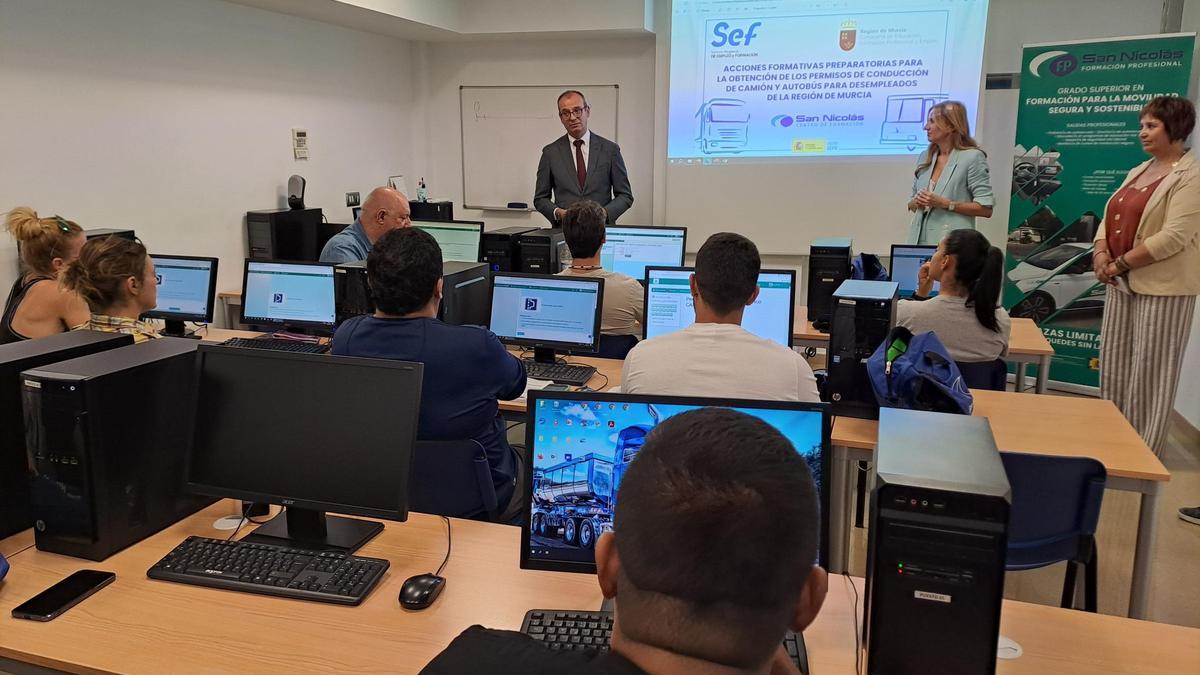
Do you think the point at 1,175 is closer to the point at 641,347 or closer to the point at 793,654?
the point at 641,347

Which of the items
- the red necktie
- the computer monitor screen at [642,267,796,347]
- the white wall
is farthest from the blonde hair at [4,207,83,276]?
the red necktie

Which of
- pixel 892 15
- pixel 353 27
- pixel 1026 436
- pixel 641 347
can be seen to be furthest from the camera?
pixel 353 27

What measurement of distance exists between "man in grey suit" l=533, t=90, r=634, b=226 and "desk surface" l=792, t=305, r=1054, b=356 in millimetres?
1886

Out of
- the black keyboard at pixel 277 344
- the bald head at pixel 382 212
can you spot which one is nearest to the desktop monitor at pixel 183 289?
the black keyboard at pixel 277 344

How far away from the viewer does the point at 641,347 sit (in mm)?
2232

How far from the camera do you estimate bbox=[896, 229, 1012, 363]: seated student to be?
2953 mm

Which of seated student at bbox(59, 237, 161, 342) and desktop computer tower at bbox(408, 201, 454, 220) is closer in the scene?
seated student at bbox(59, 237, 161, 342)

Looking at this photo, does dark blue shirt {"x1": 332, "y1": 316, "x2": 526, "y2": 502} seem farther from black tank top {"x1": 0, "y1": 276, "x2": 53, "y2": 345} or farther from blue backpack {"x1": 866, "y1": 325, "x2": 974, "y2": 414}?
black tank top {"x1": 0, "y1": 276, "x2": 53, "y2": 345}

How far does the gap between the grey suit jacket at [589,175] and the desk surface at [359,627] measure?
4.20m

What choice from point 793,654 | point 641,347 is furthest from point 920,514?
point 641,347

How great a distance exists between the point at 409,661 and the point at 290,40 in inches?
223

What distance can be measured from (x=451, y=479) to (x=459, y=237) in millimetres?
2572

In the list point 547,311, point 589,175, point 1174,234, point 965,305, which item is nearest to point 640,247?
point 589,175

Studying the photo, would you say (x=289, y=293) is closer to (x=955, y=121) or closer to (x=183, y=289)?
(x=183, y=289)
